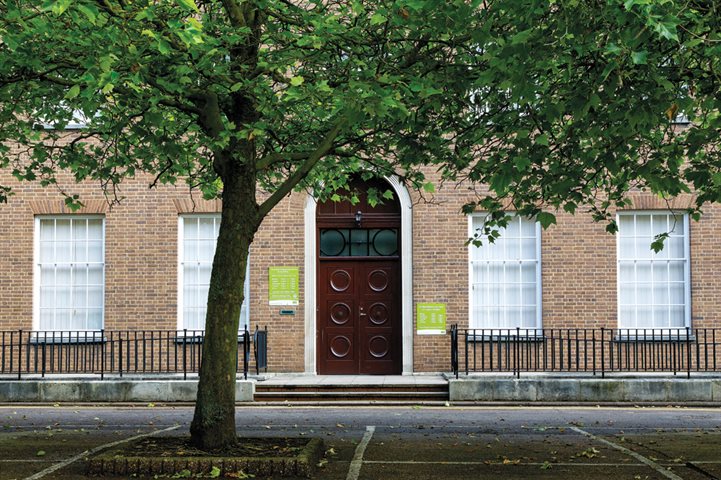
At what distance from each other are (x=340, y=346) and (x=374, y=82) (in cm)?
1254

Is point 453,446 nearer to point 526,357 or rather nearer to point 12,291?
point 526,357

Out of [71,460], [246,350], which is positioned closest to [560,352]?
[246,350]

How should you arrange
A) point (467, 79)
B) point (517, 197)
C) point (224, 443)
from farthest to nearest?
1. point (517, 197)
2. point (224, 443)
3. point (467, 79)

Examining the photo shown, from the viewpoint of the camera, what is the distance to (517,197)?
11.1 metres

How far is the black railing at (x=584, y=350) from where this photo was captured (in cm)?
1855

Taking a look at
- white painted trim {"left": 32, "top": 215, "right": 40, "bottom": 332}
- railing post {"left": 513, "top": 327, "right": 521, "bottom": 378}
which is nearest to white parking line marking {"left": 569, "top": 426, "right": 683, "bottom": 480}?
railing post {"left": 513, "top": 327, "right": 521, "bottom": 378}

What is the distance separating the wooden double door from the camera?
20062mm

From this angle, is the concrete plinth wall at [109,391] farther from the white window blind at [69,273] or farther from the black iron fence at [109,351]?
the white window blind at [69,273]

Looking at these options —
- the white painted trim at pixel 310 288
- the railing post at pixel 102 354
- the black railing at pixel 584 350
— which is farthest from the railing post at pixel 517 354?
the railing post at pixel 102 354

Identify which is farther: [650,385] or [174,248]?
[174,248]

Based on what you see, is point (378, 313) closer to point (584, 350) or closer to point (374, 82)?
point (584, 350)

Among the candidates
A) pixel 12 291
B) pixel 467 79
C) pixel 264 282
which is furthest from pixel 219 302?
pixel 12 291

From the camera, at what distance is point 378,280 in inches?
795

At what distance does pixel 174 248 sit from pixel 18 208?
337 cm
